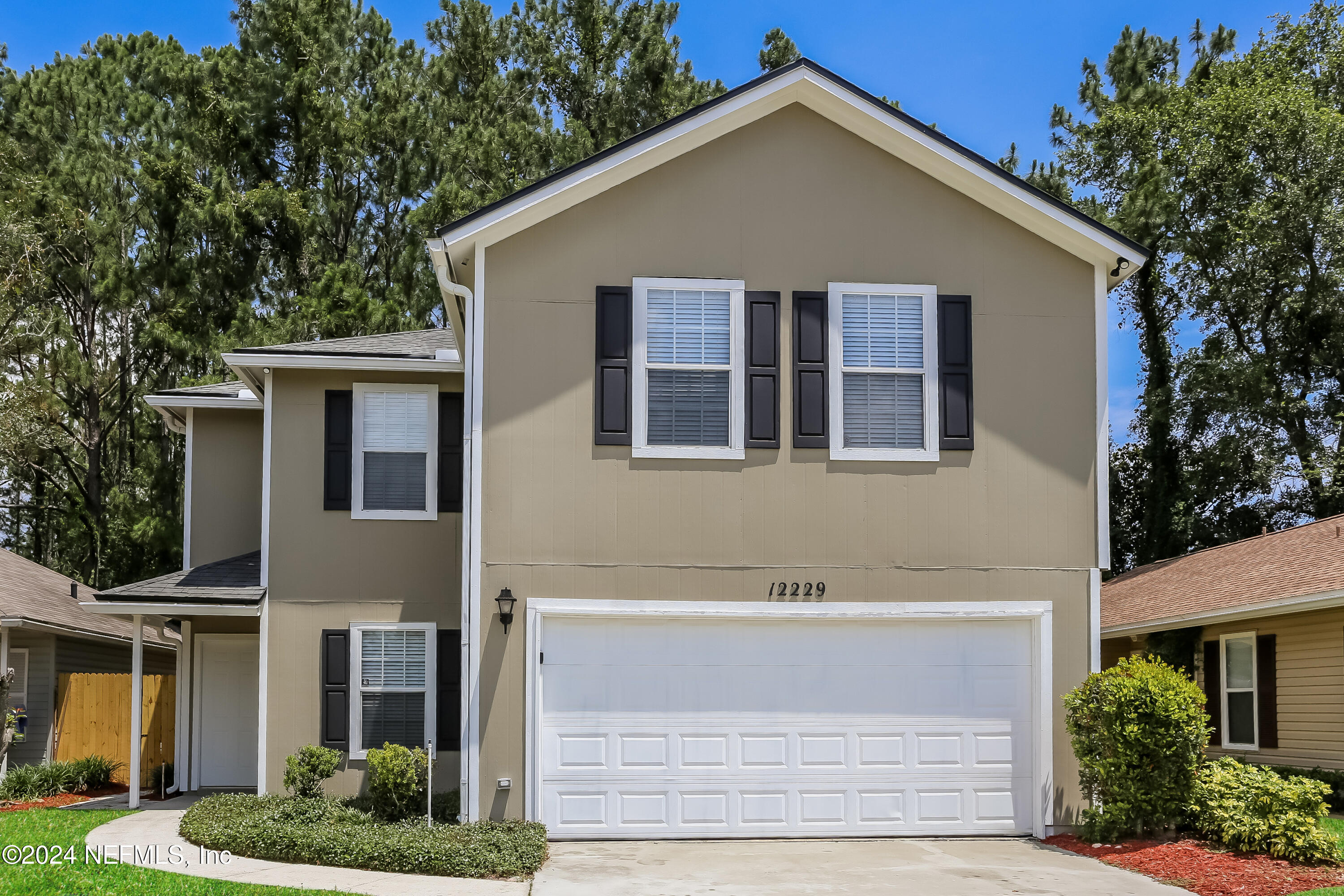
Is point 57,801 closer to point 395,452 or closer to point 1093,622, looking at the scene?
point 395,452

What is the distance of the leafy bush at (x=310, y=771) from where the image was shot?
13.0 meters

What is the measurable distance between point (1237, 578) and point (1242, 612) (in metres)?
2.30

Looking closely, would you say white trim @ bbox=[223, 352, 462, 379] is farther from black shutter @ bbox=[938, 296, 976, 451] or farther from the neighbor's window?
the neighbor's window

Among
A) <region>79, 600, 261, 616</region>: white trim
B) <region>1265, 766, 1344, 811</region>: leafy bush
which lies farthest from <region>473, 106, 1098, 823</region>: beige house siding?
<region>1265, 766, 1344, 811</region>: leafy bush

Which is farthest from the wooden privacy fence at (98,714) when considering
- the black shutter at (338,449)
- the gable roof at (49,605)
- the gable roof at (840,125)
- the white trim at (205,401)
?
the gable roof at (840,125)

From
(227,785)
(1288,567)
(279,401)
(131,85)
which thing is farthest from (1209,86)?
(131,85)

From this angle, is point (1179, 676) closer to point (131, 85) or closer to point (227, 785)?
point (227, 785)

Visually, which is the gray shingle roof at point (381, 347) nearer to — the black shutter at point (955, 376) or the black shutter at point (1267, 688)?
the black shutter at point (955, 376)

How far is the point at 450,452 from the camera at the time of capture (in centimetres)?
1478

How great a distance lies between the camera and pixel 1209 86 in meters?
26.7

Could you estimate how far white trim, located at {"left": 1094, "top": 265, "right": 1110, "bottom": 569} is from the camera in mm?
12211

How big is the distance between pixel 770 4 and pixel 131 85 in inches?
643

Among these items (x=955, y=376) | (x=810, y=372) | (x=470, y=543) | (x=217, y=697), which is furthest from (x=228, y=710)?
(x=955, y=376)

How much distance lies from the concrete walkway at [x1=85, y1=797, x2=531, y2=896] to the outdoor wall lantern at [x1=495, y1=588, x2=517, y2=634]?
2.48 meters
